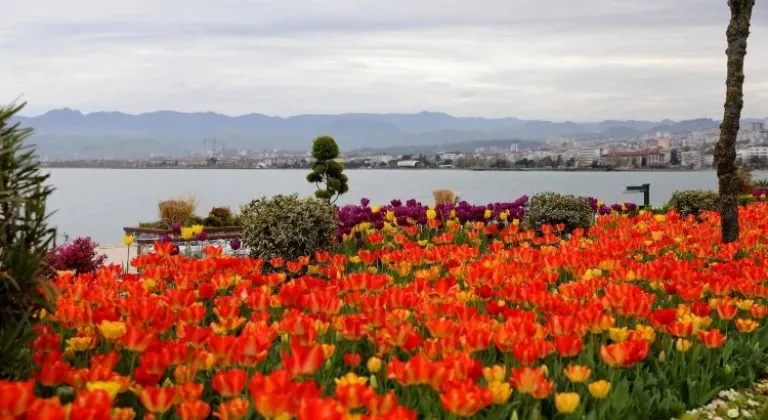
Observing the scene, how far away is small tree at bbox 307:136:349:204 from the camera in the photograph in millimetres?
27681

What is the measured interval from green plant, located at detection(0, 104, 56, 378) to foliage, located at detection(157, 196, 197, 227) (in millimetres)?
19104

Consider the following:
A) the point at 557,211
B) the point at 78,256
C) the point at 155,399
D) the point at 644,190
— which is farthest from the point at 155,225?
the point at 155,399

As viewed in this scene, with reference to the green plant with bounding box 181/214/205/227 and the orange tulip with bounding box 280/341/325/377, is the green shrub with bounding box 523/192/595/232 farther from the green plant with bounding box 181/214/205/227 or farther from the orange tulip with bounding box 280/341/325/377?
the orange tulip with bounding box 280/341/325/377

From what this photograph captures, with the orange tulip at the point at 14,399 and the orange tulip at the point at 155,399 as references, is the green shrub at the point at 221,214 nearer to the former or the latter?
the orange tulip at the point at 155,399

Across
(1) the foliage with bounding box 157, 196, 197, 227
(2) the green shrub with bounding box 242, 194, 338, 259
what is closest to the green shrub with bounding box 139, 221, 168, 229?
(1) the foliage with bounding box 157, 196, 197, 227

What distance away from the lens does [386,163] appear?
52625mm

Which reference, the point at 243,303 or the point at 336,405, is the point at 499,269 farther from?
the point at 336,405

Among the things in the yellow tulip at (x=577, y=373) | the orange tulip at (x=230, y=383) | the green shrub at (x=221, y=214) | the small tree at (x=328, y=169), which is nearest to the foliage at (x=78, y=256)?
the orange tulip at (x=230, y=383)

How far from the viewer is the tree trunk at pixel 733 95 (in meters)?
11.0

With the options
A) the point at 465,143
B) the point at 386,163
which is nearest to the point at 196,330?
the point at 386,163

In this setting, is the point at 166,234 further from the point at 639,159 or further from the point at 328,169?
the point at 639,159

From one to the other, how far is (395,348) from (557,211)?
10630mm

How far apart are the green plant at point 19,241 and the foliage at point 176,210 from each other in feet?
62.7

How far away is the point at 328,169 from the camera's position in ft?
91.7
